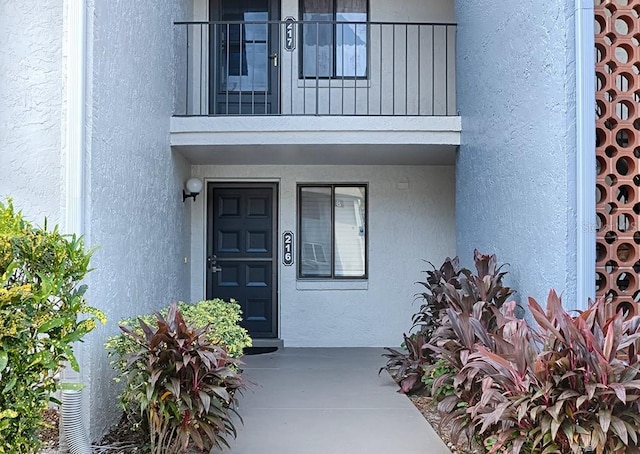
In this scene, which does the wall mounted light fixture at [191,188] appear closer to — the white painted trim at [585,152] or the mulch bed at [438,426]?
the mulch bed at [438,426]

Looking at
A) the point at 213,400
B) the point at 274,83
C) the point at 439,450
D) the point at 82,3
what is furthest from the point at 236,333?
the point at 274,83

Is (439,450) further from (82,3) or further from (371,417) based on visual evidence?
Result: (82,3)

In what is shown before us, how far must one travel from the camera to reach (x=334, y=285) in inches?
321

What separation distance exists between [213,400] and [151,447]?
563mm

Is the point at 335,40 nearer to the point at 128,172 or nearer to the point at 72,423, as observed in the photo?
the point at 128,172

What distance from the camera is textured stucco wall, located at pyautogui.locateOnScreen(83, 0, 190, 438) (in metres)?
4.18

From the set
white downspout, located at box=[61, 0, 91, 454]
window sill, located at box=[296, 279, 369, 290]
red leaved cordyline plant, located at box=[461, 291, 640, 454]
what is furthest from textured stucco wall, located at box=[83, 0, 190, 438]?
red leaved cordyline plant, located at box=[461, 291, 640, 454]

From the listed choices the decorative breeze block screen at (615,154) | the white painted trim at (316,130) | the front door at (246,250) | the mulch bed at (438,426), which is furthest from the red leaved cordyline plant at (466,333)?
the front door at (246,250)

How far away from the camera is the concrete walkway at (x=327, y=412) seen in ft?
14.0

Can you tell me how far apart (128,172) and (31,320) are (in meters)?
2.36

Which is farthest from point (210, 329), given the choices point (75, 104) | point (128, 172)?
point (75, 104)

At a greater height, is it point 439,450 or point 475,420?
point 475,420

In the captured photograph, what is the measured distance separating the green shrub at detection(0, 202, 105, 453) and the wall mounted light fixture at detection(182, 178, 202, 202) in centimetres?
431

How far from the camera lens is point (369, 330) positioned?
8.15 metres
